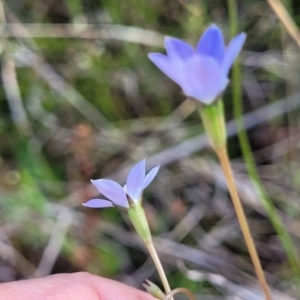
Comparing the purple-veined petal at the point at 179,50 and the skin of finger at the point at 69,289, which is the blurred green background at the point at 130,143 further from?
the purple-veined petal at the point at 179,50

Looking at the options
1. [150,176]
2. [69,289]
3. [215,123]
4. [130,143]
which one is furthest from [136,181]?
[130,143]

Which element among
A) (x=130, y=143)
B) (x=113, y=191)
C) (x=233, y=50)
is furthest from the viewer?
(x=130, y=143)

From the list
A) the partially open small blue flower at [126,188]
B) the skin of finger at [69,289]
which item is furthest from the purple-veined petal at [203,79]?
the skin of finger at [69,289]

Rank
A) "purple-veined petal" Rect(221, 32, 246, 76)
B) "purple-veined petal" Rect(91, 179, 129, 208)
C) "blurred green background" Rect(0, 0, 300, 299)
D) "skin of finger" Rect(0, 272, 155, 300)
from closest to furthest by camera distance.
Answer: "purple-veined petal" Rect(221, 32, 246, 76) → "purple-veined petal" Rect(91, 179, 129, 208) → "skin of finger" Rect(0, 272, 155, 300) → "blurred green background" Rect(0, 0, 300, 299)

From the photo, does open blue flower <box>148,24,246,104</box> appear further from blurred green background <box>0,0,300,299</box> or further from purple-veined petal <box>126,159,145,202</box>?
blurred green background <box>0,0,300,299</box>

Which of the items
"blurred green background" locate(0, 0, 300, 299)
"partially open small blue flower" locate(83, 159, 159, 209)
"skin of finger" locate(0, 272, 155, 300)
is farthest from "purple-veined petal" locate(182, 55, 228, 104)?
"blurred green background" locate(0, 0, 300, 299)

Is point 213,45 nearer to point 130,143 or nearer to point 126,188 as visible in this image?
point 126,188

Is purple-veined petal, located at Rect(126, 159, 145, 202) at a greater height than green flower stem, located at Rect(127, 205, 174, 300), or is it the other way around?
purple-veined petal, located at Rect(126, 159, 145, 202)
